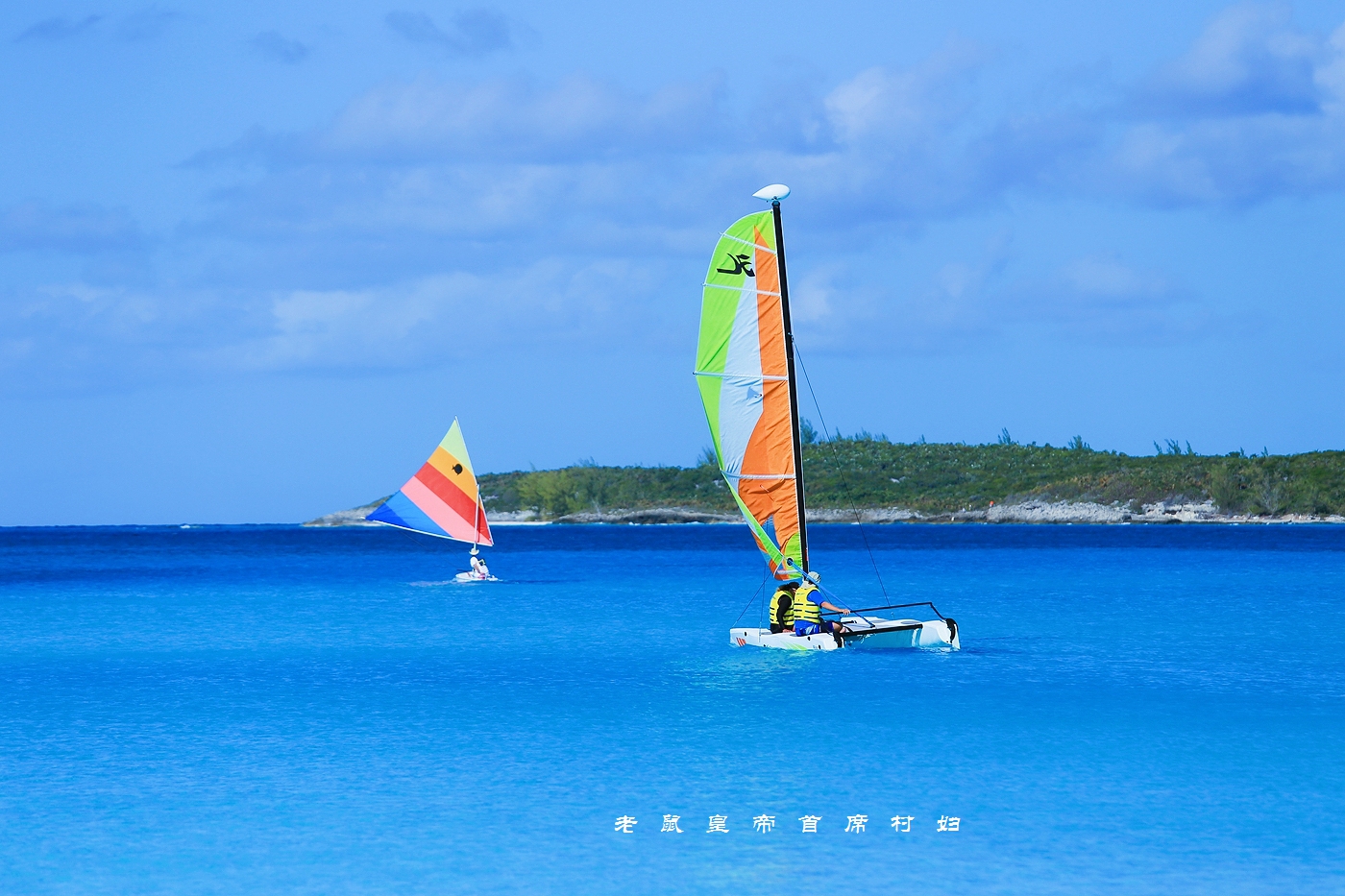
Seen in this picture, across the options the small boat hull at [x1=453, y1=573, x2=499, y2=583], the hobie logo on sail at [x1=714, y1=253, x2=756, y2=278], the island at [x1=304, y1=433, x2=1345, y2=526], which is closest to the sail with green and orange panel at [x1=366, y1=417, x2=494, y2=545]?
the small boat hull at [x1=453, y1=573, x2=499, y2=583]

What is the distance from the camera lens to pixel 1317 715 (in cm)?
2330

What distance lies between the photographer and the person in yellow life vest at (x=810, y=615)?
30.5 metres

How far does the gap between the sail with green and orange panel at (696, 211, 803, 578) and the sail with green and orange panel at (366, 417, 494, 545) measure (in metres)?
28.8

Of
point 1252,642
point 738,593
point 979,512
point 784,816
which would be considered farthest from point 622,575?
point 979,512

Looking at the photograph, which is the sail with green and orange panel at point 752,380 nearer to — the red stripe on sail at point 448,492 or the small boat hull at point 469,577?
the red stripe on sail at point 448,492

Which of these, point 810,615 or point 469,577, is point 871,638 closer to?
point 810,615

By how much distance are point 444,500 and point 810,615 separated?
1231 inches

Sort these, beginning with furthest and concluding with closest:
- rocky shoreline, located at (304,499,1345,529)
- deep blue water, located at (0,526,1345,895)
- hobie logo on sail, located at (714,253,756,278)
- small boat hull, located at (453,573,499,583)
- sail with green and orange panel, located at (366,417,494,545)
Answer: rocky shoreline, located at (304,499,1345,529) → small boat hull, located at (453,573,499,583) → sail with green and orange panel, located at (366,417,494,545) → hobie logo on sail, located at (714,253,756,278) → deep blue water, located at (0,526,1345,895)

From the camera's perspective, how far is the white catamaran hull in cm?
3067

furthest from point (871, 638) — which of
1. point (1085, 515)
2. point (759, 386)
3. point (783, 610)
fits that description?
point (1085, 515)

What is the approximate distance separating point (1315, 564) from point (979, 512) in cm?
10638

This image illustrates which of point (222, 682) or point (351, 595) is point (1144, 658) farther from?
point (351, 595)

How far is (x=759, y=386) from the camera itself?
3059 cm

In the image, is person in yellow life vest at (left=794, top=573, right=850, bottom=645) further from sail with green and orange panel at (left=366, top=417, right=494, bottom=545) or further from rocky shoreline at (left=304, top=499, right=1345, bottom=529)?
rocky shoreline at (left=304, top=499, right=1345, bottom=529)
